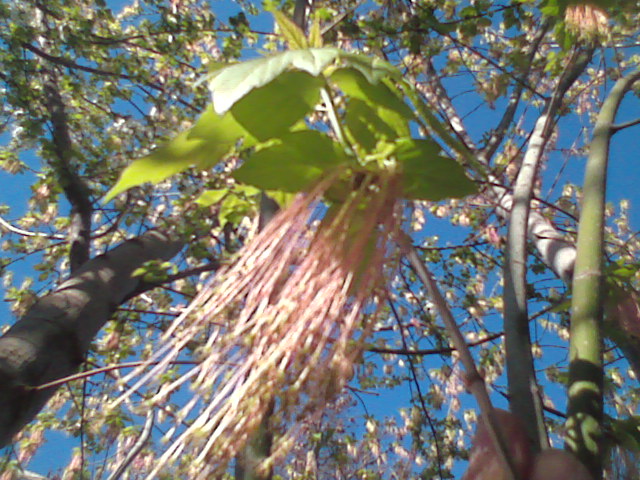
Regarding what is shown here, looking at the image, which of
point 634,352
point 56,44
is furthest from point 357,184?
point 56,44

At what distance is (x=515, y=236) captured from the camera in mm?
580

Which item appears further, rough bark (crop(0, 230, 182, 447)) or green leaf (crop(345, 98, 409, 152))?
rough bark (crop(0, 230, 182, 447))

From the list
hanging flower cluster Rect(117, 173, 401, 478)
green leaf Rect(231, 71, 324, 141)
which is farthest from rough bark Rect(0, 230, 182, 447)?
green leaf Rect(231, 71, 324, 141)

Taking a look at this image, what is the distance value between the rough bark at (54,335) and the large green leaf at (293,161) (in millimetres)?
914

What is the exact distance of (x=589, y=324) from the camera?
0.44m

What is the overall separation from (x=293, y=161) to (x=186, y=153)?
83 mm

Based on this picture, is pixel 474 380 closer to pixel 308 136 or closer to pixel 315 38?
pixel 308 136

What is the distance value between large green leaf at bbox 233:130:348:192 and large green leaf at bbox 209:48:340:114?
0.06 meters

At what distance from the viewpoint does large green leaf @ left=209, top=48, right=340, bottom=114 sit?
1.09ft

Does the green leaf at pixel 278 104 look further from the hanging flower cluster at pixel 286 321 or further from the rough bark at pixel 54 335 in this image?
the rough bark at pixel 54 335

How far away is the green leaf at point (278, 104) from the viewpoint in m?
0.37

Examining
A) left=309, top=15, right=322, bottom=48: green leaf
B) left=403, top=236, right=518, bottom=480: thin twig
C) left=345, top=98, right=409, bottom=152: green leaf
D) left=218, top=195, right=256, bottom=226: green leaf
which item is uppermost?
left=218, top=195, right=256, bottom=226: green leaf

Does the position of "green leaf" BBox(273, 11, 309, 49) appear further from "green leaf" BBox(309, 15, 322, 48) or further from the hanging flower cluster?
the hanging flower cluster

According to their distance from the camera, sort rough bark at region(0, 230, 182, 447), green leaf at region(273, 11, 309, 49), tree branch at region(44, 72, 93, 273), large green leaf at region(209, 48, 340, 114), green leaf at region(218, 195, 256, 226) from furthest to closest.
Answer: tree branch at region(44, 72, 93, 273)
rough bark at region(0, 230, 182, 447)
green leaf at region(218, 195, 256, 226)
green leaf at region(273, 11, 309, 49)
large green leaf at region(209, 48, 340, 114)
